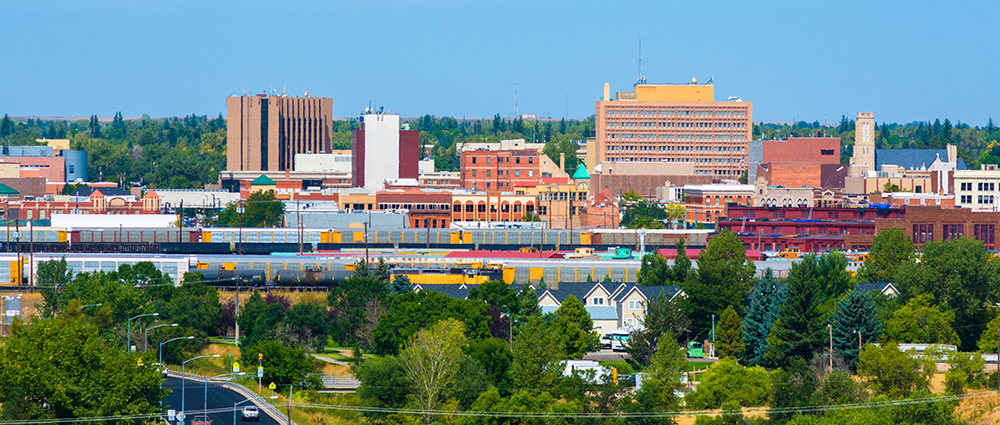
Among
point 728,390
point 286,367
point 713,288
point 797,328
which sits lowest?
point 728,390

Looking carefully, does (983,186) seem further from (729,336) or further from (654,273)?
(729,336)

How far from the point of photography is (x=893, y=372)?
85.4 meters

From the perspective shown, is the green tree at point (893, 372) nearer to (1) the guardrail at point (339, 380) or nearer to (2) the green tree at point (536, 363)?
(2) the green tree at point (536, 363)

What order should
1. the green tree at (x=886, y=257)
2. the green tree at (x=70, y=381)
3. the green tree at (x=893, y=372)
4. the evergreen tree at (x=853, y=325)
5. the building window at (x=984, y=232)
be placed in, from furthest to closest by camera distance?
1. the building window at (x=984, y=232)
2. the green tree at (x=886, y=257)
3. the evergreen tree at (x=853, y=325)
4. the green tree at (x=893, y=372)
5. the green tree at (x=70, y=381)

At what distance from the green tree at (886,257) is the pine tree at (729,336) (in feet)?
81.6

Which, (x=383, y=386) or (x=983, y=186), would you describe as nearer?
(x=383, y=386)

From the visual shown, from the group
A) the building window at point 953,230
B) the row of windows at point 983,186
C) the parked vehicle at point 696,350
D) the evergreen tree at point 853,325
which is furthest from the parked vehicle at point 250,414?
the row of windows at point 983,186

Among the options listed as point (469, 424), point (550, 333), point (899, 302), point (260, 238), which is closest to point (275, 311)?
point (550, 333)

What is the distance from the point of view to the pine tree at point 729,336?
3988 inches

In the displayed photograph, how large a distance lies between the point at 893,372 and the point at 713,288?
2641 centimetres

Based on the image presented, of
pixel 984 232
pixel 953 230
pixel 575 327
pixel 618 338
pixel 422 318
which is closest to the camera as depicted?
pixel 575 327

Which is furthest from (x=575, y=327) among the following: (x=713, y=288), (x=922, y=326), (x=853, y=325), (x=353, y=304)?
(x=922, y=326)

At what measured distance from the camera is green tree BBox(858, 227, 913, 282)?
411 ft

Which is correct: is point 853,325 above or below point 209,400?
above
